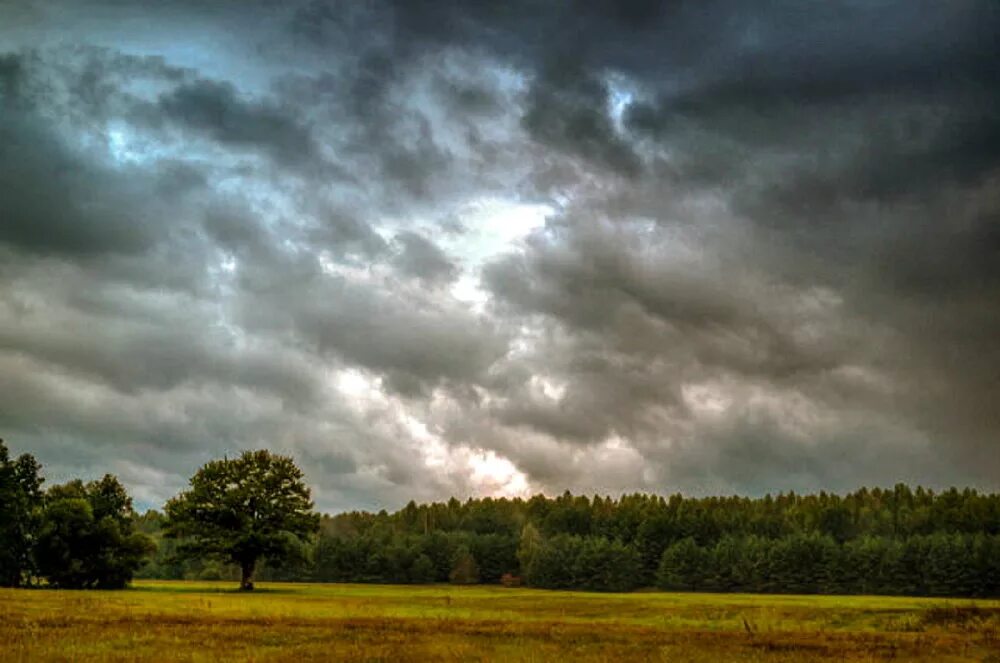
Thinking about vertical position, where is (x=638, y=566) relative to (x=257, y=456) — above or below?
below

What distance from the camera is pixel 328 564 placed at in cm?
16825

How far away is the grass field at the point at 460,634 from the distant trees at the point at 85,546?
30.7 metres

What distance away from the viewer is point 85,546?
3570 inches

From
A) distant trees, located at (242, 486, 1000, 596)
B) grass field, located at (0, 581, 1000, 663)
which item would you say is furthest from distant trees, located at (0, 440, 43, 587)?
distant trees, located at (242, 486, 1000, 596)

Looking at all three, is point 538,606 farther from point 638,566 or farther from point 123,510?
point 638,566

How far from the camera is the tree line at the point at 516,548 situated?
92812 mm

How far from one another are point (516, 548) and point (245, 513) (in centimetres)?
9481

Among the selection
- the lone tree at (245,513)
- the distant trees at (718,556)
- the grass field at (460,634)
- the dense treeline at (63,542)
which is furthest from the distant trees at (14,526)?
the distant trees at (718,556)

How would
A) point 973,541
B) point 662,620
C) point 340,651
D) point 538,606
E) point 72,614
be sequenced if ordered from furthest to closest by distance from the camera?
1. point 973,541
2. point 538,606
3. point 662,620
4. point 72,614
5. point 340,651

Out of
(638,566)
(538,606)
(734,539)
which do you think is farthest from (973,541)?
(538,606)

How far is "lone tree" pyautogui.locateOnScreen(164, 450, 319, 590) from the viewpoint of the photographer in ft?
306

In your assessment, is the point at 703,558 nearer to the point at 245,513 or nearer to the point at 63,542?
the point at 245,513

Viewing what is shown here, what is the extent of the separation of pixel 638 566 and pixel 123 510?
106 m

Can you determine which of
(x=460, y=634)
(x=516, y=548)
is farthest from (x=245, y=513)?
(x=516, y=548)
